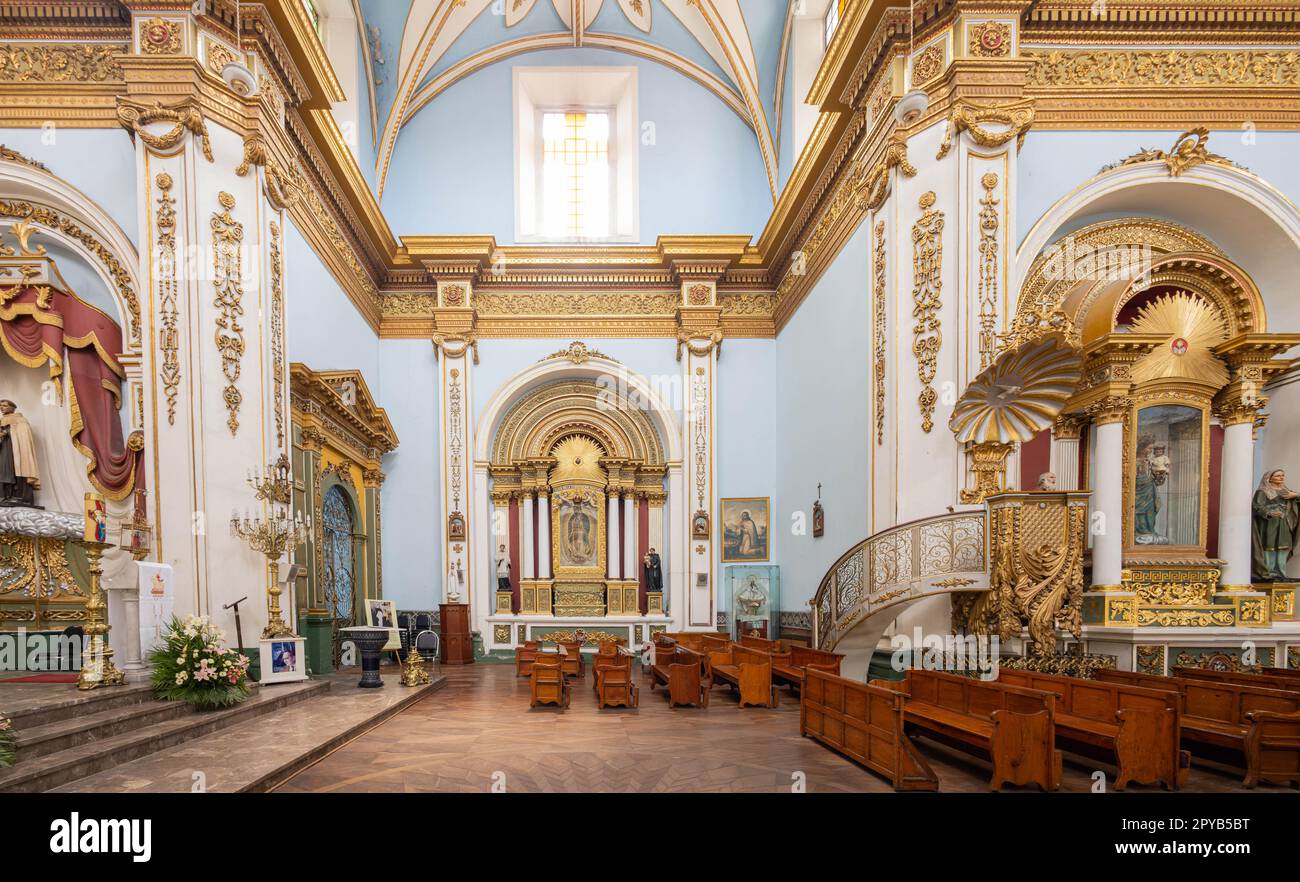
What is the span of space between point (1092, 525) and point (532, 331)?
11.6m

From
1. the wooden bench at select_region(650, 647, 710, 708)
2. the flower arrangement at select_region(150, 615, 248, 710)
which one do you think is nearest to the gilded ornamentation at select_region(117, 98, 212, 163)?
the flower arrangement at select_region(150, 615, 248, 710)

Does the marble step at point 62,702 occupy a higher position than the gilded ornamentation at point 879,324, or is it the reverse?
the gilded ornamentation at point 879,324

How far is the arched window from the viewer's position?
11680mm

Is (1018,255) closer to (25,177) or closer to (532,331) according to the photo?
(532,331)

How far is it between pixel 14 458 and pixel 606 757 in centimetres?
816

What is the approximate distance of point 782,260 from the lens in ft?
48.6

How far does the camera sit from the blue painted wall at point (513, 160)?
15.9 metres

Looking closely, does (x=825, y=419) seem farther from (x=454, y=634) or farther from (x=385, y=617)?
(x=454, y=634)

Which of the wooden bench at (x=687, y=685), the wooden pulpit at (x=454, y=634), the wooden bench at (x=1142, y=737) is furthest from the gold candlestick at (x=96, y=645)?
the wooden bench at (x=1142, y=737)

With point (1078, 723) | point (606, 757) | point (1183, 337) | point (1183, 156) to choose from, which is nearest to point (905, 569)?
point (1078, 723)

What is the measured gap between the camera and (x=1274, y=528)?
28.2 ft

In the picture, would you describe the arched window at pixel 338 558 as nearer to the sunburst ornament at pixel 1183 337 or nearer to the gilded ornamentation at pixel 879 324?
the gilded ornamentation at pixel 879 324

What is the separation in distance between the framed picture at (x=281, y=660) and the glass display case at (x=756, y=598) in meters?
8.63

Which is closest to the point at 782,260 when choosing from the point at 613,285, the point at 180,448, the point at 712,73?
the point at 613,285
